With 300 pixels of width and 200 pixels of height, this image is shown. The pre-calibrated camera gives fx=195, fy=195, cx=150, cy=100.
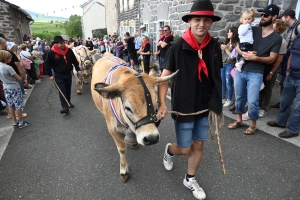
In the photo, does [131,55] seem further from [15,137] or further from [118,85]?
[118,85]

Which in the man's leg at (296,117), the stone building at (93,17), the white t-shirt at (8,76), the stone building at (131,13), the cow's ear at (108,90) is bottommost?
the man's leg at (296,117)

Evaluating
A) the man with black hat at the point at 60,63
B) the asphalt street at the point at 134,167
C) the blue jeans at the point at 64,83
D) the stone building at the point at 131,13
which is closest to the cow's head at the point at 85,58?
the man with black hat at the point at 60,63

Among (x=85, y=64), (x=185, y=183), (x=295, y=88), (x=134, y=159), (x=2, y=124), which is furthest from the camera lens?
(x=85, y=64)

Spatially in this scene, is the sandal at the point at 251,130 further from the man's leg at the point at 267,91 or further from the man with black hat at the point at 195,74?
the man with black hat at the point at 195,74

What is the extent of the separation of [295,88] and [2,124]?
6.67m

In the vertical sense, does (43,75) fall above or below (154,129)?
below

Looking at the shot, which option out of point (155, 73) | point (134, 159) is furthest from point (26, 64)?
point (155, 73)

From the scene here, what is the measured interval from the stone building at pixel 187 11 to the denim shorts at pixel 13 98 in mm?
5989

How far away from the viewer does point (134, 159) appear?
3367 mm

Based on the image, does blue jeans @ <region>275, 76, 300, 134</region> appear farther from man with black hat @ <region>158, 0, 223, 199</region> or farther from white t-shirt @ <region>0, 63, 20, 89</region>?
white t-shirt @ <region>0, 63, 20, 89</region>

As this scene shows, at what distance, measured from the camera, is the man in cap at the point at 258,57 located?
3.35 metres

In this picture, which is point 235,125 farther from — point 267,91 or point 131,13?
point 131,13

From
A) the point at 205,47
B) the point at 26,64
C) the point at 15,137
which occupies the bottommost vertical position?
Answer: the point at 15,137

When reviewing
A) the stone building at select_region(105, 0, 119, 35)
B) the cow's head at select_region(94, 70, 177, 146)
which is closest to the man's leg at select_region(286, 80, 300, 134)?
the cow's head at select_region(94, 70, 177, 146)
